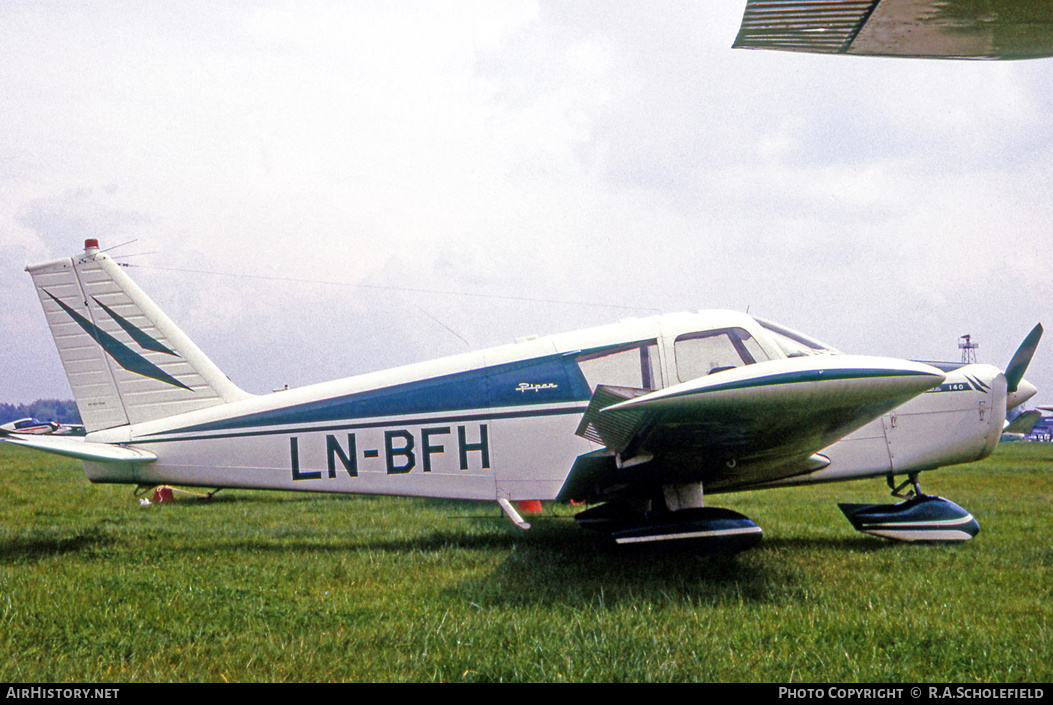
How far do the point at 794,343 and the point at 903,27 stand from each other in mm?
3145

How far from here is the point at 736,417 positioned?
444 centimetres

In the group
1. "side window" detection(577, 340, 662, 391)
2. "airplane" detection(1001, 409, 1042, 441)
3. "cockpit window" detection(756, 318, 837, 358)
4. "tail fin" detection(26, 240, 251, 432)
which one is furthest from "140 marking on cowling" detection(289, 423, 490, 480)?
"airplane" detection(1001, 409, 1042, 441)

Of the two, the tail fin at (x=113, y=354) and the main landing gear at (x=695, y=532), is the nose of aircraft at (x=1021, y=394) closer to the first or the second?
the main landing gear at (x=695, y=532)

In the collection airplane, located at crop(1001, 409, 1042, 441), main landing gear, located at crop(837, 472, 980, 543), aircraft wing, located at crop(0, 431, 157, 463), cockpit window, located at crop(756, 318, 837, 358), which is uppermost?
cockpit window, located at crop(756, 318, 837, 358)

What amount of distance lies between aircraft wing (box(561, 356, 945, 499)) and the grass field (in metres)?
0.76

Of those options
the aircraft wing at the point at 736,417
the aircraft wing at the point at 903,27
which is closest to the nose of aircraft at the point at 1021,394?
the aircraft wing at the point at 736,417

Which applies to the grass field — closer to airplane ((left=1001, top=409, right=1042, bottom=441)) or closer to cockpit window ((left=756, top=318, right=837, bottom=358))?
cockpit window ((left=756, top=318, right=837, bottom=358))

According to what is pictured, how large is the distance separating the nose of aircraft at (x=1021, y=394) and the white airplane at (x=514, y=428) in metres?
0.02

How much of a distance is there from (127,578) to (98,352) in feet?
9.32

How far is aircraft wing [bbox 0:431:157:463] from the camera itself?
5.82 m

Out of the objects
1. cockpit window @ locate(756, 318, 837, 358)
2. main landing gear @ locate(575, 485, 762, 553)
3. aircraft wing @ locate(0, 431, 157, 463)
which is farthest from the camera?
cockpit window @ locate(756, 318, 837, 358)

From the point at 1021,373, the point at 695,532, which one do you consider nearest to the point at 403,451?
the point at 695,532

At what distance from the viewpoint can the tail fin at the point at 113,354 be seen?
6719mm
